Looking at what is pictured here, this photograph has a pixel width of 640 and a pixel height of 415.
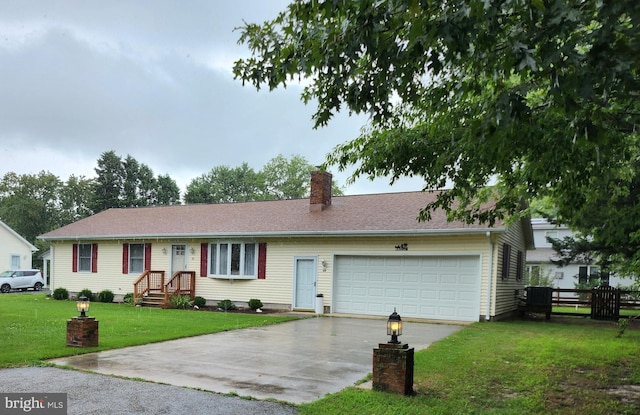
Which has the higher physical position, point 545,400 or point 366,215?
point 366,215

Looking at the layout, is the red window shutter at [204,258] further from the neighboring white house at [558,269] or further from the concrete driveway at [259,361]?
the neighboring white house at [558,269]

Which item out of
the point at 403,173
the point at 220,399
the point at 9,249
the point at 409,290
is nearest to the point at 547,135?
the point at 403,173

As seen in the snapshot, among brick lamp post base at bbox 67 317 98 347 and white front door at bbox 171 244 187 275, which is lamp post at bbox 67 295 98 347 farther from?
white front door at bbox 171 244 187 275

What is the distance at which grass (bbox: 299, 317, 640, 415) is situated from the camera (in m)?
Answer: 5.19

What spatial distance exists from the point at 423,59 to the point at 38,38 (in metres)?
9.32

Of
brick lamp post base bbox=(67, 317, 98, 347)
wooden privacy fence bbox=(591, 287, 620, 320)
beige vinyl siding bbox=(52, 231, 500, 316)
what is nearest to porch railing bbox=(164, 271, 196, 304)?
beige vinyl siding bbox=(52, 231, 500, 316)

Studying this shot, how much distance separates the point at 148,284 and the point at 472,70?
56.3 feet

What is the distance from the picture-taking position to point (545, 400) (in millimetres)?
5605

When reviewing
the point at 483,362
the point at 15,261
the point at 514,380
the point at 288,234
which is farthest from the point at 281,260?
the point at 15,261

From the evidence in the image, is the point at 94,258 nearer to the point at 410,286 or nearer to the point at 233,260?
the point at 233,260

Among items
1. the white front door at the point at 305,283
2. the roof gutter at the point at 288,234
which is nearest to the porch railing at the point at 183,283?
the roof gutter at the point at 288,234

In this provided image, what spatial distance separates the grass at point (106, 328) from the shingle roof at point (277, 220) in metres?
3.51

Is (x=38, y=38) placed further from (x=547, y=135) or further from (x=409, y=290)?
(x=409, y=290)

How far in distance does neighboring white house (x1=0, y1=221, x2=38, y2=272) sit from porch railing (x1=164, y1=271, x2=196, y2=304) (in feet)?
70.9
